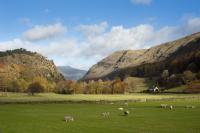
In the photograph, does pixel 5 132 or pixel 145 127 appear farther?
pixel 145 127

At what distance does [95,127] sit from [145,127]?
648 centimetres

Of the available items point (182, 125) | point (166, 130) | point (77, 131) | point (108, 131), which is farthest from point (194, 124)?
point (77, 131)

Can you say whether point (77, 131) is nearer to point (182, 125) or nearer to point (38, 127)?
point (38, 127)

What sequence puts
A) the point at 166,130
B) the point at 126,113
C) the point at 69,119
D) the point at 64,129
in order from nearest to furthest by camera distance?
the point at 166,130
the point at 64,129
the point at 69,119
the point at 126,113

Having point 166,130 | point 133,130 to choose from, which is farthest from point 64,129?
point 166,130

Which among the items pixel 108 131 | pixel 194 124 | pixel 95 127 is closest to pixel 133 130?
pixel 108 131

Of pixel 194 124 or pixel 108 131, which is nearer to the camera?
pixel 108 131

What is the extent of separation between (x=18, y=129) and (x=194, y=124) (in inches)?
886

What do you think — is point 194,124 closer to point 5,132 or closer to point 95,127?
point 95,127

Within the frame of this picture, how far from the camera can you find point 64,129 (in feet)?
150

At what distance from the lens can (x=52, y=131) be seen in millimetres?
43938

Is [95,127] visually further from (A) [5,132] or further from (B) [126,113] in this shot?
(B) [126,113]

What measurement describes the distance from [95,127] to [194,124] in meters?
12.8

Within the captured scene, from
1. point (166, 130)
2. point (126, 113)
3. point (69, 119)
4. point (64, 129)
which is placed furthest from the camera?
point (126, 113)
